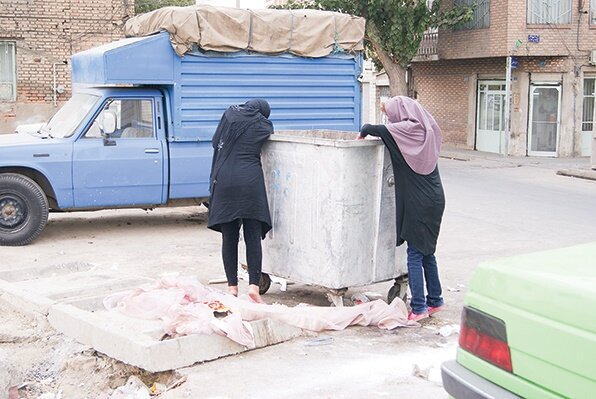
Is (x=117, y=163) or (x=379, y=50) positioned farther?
(x=379, y=50)

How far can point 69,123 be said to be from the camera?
10.9 meters

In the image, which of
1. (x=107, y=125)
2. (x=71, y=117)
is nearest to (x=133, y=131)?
(x=107, y=125)

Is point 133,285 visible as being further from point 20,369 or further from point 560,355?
point 560,355

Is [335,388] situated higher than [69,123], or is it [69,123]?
[69,123]

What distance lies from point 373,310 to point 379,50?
2225 centimetres

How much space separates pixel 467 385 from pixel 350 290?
4558mm

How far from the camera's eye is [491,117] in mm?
29422

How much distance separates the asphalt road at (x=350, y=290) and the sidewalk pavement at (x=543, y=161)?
0.62 meters

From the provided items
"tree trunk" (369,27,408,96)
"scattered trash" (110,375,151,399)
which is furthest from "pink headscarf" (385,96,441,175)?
"tree trunk" (369,27,408,96)

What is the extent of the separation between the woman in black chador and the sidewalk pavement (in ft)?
48.8

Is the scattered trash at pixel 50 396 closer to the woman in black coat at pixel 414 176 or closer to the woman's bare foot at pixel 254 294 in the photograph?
the woman's bare foot at pixel 254 294

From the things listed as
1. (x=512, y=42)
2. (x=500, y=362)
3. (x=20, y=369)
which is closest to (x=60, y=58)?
(x=512, y=42)

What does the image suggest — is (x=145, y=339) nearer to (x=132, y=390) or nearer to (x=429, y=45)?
(x=132, y=390)

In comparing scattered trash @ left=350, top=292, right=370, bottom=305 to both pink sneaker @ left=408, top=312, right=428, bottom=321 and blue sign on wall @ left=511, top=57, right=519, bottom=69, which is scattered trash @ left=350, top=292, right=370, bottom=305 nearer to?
pink sneaker @ left=408, top=312, right=428, bottom=321
